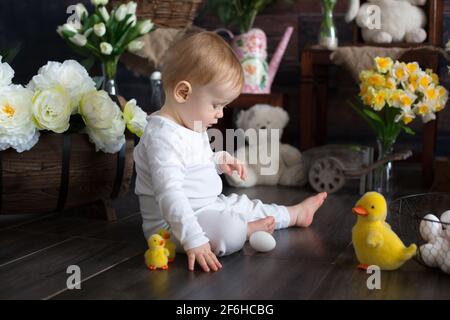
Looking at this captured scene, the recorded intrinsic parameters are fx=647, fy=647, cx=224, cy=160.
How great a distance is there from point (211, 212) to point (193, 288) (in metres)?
0.29

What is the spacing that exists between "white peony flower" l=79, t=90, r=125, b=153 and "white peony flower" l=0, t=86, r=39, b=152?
144mm

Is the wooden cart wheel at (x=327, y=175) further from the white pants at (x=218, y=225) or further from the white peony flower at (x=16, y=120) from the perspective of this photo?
the white peony flower at (x=16, y=120)

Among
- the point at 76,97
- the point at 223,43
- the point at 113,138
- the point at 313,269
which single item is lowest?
the point at 313,269

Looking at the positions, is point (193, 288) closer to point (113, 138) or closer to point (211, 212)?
point (211, 212)

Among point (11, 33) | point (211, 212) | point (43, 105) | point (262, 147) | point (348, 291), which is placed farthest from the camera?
point (11, 33)

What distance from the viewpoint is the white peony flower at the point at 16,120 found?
1548mm

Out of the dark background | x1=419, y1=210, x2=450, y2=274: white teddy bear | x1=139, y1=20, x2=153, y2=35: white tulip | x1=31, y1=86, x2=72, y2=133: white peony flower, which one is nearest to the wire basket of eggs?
x1=419, y1=210, x2=450, y2=274: white teddy bear

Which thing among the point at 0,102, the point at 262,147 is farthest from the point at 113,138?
the point at 262,147

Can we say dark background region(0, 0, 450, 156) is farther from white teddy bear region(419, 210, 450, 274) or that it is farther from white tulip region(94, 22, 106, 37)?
white teddy bear region(419, 210, 450, 274)

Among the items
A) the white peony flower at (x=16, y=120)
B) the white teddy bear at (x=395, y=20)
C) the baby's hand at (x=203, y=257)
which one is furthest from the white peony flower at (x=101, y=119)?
the white teddy bear at (x=395, y=20)

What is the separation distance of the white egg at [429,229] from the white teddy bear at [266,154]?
1.12 meters

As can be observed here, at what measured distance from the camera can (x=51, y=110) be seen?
160cm

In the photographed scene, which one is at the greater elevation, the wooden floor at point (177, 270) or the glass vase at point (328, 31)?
the glass vase at point (328, 31)

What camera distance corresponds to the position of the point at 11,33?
3.19 m
